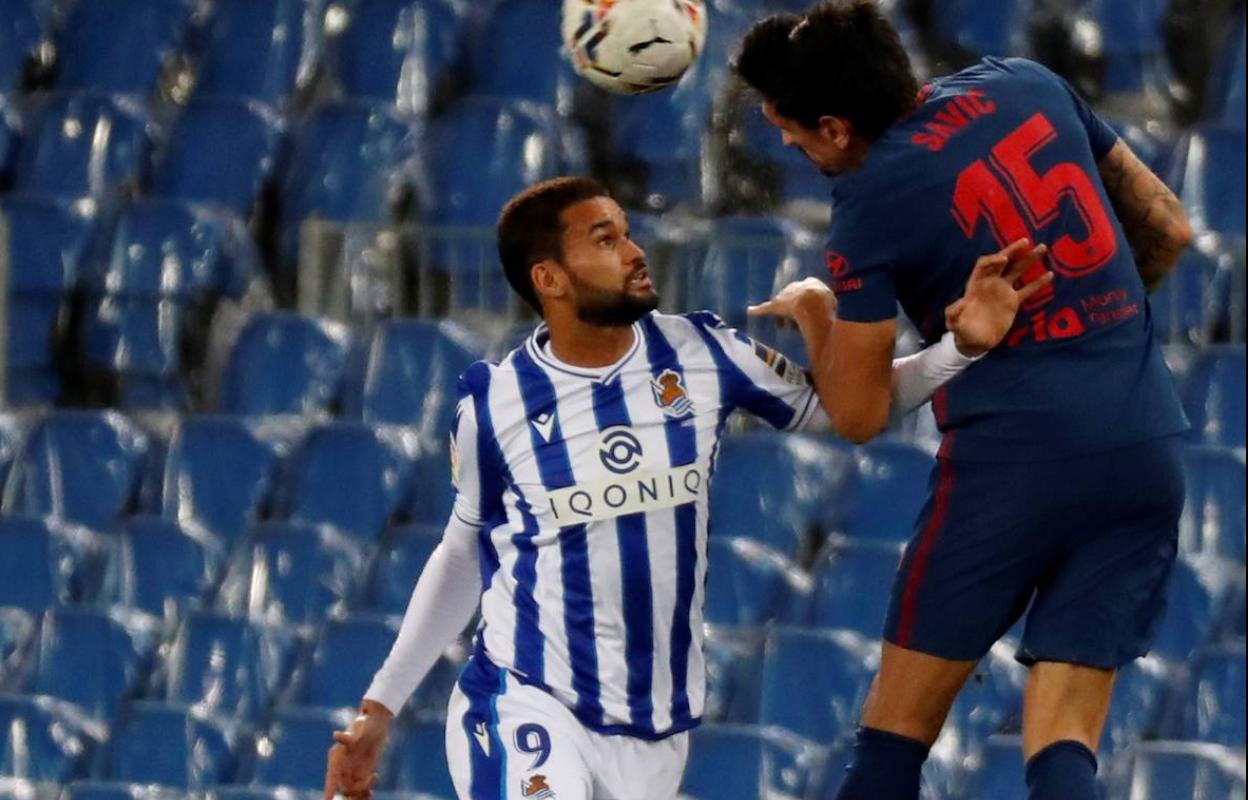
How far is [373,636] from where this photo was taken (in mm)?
5812

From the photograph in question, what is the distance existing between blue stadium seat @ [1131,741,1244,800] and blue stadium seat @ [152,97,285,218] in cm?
342

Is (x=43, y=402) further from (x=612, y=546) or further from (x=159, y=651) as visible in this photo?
(x=612, y=546)

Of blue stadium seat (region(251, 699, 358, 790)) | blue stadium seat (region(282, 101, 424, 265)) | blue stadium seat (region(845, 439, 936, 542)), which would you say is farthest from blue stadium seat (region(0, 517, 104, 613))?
blue stadium seat (region(845, 439, 936, 542))

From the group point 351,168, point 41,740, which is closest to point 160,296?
point 351,168

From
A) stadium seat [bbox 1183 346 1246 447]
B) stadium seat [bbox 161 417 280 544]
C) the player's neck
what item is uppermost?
the player's neck

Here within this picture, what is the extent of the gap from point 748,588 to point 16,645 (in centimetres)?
186

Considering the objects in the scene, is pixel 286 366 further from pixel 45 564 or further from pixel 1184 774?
pixel 1184 774

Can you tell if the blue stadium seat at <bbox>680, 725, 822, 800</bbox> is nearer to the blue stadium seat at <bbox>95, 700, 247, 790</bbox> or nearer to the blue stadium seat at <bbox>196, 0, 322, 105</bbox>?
the blue stadium seat at <bbox>95, 700, 247, 790</bbox>

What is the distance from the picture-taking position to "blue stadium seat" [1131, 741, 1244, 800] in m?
4.87

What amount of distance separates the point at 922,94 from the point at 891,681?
0.82 m

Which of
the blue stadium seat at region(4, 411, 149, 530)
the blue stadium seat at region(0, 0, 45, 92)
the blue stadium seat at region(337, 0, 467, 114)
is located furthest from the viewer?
the blue stadium seat at region(0, 0, 45, 92)

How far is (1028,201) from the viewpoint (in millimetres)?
3369

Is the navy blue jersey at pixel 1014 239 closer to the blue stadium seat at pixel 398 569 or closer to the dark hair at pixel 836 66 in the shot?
the dark hair at pixel 836 66

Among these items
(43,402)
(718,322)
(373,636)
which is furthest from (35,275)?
(718,322)
